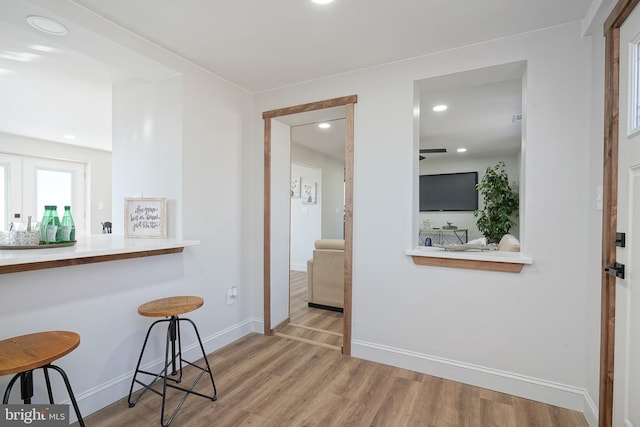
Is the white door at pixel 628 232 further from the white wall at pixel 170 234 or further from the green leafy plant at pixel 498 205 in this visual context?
the green leafy plant at pixel 498 205

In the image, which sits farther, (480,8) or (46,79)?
(46,79)

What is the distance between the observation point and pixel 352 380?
222cm

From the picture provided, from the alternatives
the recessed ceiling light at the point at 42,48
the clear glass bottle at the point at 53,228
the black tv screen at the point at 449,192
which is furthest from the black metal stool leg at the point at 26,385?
the black tv screen at the point at 449,192

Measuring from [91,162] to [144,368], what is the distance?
5.07 m

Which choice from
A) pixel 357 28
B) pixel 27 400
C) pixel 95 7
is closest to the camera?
pixel 27 400

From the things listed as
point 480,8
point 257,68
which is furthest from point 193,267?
point 480,8

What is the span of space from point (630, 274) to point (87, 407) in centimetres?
288

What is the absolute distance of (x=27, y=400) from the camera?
128cm

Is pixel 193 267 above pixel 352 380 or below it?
→ above

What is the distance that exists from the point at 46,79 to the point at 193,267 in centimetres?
211

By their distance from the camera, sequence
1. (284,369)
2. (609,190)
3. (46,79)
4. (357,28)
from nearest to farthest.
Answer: (609,190)
(357,28)
(284,369)
(46,79)

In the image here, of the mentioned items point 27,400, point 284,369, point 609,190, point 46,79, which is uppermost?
point 46,79

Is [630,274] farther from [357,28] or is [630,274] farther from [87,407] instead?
[87,407]

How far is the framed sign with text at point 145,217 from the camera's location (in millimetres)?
2354
